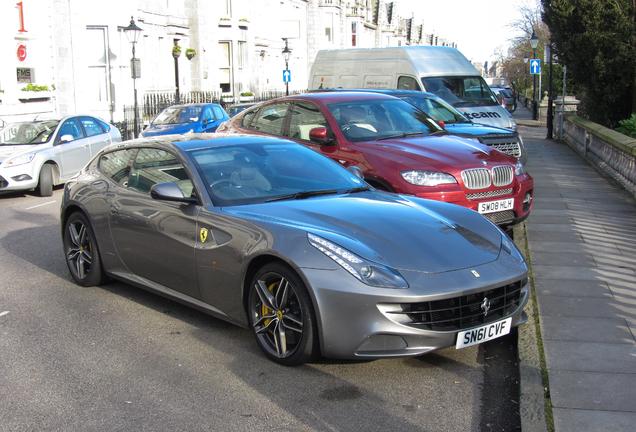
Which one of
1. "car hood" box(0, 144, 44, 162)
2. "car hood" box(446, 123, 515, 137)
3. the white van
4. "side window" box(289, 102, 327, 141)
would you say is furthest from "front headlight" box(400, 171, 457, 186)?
"car hood" box(0, 144, 44, 162)

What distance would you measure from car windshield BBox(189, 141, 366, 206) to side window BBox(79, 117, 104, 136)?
10.2m

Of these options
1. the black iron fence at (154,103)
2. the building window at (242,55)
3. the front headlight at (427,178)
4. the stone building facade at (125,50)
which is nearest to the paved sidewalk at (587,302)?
the front headlight at (427,178)

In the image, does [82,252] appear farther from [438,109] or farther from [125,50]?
[125,50]

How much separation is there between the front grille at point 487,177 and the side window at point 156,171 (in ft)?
11.1

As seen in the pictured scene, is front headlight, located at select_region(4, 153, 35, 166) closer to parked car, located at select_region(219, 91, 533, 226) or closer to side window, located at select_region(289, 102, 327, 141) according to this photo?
parked car, located at select_region(219, 91, 533, 226)

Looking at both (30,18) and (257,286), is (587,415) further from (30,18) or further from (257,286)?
(30,18)

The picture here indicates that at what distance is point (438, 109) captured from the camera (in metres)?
11.9

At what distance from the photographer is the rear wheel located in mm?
13195

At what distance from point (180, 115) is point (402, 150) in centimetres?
1431

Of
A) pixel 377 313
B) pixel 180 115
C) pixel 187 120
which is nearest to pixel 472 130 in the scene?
pixel 377 313

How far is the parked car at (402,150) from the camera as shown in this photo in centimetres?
741

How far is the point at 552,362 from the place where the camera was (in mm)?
4332

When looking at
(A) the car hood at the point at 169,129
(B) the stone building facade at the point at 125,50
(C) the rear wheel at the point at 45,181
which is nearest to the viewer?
(C) the rear wheel at the point at 45,181

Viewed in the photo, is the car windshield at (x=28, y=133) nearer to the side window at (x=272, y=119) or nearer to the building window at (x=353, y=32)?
the side window at (x=272, y=119)
